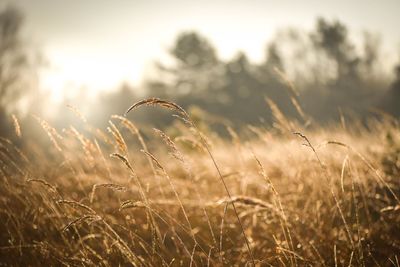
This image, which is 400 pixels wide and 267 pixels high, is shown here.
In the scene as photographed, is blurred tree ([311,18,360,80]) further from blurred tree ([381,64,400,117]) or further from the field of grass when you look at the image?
the field of grass

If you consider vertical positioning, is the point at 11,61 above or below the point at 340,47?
above

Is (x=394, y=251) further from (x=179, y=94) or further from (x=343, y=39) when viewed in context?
(x=343, y=39)

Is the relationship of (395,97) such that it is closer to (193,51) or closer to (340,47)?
(340,47)

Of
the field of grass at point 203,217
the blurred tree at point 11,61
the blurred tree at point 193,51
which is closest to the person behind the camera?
the field of grass at point 203,217

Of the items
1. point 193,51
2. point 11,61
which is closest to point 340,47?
point 193,51

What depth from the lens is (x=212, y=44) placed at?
2830cm

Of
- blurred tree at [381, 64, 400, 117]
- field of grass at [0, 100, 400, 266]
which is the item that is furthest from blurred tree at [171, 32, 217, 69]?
field of grass at [0, 100, 400, 266]

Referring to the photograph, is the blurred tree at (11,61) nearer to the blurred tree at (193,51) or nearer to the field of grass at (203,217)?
the blurred tree at (193,51)

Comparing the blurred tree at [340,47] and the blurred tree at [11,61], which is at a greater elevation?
the blurred tree at [11,61]

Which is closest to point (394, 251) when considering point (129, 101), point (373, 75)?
point (129, 101)

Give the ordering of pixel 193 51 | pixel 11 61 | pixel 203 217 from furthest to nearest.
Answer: pixel 193 51 < pixel 11 61 < pixel 203 217

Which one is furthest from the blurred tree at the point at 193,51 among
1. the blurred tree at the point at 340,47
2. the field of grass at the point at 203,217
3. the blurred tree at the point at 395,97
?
the field of grass at the point at 203,217

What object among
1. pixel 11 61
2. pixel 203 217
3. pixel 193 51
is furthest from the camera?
pixel 193 51

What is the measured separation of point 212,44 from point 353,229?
2768 centimetres
